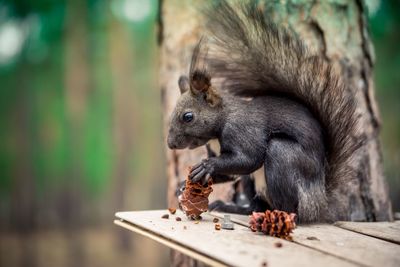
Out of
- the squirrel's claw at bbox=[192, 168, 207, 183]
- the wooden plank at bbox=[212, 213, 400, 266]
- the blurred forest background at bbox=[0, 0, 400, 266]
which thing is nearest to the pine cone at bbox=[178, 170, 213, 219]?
the squirrel's claw at bbox=[192, 168, 207, 183]

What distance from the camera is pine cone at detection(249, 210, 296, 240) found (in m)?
1.19

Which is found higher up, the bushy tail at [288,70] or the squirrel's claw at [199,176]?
the bushy tail at [288,70]

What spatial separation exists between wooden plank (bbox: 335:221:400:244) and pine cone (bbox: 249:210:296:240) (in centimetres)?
28

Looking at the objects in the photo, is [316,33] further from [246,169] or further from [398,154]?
[398,154]

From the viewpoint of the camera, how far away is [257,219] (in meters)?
1.26

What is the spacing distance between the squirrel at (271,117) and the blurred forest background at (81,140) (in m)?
2.95

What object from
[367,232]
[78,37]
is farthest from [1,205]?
[367,232]

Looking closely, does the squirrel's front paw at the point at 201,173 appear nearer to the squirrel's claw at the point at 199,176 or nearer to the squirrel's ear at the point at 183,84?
the squirrel's claw at the point at 199,176

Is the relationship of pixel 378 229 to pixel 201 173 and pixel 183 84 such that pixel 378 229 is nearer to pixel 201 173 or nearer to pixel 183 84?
pixel 201 173

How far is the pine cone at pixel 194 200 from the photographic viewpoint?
4.75 ft

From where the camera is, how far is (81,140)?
179 inches

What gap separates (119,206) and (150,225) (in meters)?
3.44

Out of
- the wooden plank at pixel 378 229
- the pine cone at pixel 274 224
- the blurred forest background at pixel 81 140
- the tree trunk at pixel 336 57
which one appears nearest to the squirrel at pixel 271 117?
the wooden plank at pixel 378 229

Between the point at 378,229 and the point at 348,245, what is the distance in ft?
1.12
